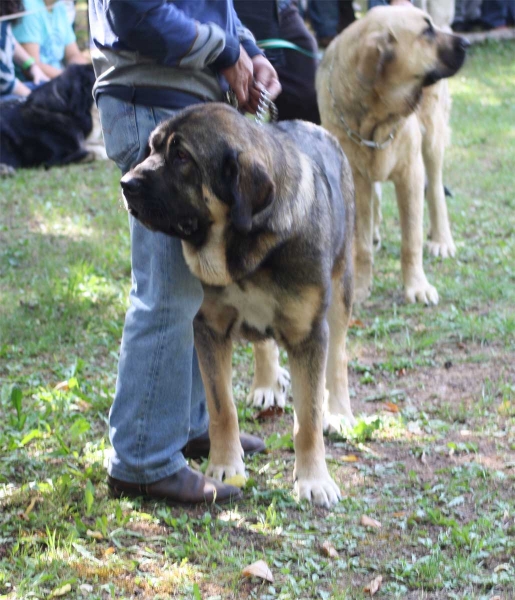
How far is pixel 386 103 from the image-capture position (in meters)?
5.70

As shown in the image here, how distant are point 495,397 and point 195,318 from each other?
5.89ft

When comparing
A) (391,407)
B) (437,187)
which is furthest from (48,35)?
(391,407)

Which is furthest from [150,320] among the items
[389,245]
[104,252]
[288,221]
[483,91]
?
A: [483,91]

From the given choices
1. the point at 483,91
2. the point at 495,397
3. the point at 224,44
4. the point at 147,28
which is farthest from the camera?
the point at 483,91

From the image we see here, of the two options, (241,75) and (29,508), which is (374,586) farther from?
(241,75)

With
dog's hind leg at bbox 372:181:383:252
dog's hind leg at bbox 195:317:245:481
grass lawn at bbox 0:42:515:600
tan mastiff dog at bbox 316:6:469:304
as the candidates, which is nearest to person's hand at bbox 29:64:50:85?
grass lawn at bbox 0:42:515:600

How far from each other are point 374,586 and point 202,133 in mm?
1602

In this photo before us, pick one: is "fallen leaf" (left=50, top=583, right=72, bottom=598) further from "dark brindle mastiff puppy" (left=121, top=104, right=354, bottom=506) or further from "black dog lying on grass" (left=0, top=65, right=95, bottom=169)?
"black dog lying on grass" (left=0, top=65, right=95, bottom=169)

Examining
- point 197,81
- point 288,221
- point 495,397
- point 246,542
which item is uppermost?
point 197,81

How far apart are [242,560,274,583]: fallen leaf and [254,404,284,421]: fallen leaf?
143cm

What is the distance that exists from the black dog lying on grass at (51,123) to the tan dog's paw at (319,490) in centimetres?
694

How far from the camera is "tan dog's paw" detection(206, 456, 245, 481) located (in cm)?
365

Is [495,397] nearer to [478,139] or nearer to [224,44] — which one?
[224,44]

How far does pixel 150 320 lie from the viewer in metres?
3.26
